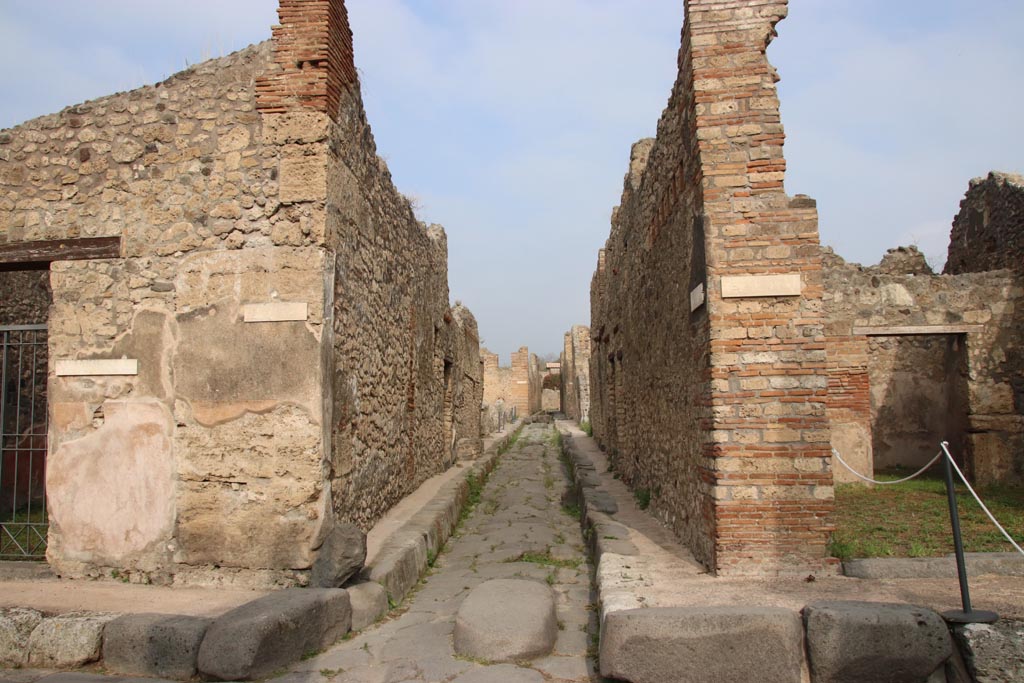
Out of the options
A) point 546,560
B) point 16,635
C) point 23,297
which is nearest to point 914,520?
point 546,560

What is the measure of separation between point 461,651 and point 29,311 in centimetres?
841

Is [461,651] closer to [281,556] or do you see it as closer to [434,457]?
[281,556]

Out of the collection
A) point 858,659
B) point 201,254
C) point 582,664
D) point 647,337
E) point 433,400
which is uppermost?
point 201,254

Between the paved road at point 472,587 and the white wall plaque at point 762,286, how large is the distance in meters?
2.58

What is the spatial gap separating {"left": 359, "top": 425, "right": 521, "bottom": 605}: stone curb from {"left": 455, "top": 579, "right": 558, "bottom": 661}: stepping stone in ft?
2.93

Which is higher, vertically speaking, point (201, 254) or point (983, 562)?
point (201, 254)

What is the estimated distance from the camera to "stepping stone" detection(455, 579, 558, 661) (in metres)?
3.78

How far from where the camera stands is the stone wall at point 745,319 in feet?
14.3

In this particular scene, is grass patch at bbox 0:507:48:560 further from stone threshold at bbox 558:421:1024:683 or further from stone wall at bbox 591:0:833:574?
stone wall at bbox 591:0:833:574

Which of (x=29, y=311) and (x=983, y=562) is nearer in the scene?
(x=983, y=562)

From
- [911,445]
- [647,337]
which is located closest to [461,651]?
[647,337]

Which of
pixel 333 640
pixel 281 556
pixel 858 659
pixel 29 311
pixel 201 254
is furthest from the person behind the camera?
pixel 29 311

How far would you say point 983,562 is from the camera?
13.8ft

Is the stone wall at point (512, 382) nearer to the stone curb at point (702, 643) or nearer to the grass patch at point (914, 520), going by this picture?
the grass patch at point (914, 520)
